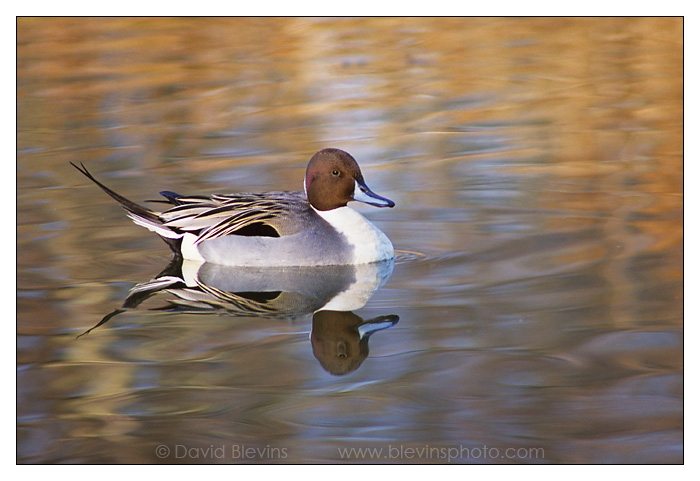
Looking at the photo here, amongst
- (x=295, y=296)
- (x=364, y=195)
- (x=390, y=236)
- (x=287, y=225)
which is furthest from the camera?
(x=390, y=236)

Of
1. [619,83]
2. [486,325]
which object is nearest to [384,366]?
[486,325]

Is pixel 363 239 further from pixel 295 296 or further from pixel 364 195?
pixel 295 296

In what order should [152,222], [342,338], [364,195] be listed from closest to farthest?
1. [342,338]
2. [364,195]
3. [152,222]

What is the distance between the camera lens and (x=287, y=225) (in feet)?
22.0

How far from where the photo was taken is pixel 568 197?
7957 mm

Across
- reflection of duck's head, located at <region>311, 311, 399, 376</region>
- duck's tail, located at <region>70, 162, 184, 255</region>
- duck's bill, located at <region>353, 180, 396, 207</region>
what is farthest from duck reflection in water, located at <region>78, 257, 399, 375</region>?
duck's bill, located at <region>353, 180, 396, 207</region>

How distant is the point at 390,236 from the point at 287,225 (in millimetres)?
884

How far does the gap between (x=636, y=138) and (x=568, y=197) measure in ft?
6.09

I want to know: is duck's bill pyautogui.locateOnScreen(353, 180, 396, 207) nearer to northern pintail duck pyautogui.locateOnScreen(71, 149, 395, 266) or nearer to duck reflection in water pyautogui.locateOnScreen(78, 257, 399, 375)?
northern pintail duck pyautogui.locateOnScreen(71, 149, 395, 266)

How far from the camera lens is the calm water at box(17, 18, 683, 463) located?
458 cm

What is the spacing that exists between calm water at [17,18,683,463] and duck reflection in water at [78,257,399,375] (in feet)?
0.09

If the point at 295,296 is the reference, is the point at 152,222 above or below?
above

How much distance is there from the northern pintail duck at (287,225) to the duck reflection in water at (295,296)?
8 centimetres

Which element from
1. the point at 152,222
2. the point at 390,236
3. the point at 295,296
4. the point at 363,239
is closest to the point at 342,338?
the point at 295,296
